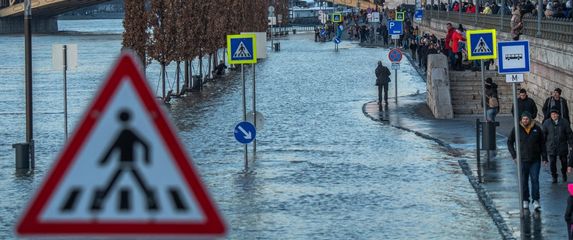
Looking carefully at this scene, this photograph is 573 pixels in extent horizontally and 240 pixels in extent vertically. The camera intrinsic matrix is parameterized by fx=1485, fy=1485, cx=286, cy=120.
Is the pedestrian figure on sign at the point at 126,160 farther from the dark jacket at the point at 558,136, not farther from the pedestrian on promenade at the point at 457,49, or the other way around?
the pedestrian on promenade at the point at 457,49

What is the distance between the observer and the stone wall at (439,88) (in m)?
37.2

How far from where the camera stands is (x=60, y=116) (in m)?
41.2

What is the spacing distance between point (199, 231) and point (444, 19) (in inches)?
3180

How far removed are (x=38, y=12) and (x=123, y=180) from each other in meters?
148

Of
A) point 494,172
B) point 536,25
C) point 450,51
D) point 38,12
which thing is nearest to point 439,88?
point 536,25

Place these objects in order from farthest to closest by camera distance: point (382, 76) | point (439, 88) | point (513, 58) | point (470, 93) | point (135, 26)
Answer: point (135, 26) < point (382, 76) < point (470, 93) < point (439, 88) < point (513, 58)

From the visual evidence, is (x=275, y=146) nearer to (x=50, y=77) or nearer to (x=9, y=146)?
(x=9, y=146)

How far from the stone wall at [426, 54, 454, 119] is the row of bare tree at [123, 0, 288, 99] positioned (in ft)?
34.8

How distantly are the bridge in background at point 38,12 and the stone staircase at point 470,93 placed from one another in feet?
327

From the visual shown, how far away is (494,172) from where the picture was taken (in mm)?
24016

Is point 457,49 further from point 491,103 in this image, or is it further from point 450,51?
point 491,103

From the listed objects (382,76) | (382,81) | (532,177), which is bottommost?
(532,177)

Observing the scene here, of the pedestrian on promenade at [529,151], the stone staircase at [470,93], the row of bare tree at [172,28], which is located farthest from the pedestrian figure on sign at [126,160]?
the row of bare tree at [172,28]

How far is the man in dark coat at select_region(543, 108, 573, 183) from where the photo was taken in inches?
845
